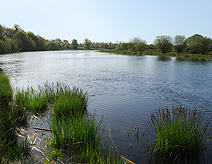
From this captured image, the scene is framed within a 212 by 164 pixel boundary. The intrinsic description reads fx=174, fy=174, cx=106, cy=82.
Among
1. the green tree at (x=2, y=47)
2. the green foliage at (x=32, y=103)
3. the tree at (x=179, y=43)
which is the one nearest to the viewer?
the green foliage at (x=32, y=103)

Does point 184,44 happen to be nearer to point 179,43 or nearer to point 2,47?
point 179,43

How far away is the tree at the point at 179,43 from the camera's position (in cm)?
8444

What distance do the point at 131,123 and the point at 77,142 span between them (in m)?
3.75

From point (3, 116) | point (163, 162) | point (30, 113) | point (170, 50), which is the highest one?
point (170, 50)

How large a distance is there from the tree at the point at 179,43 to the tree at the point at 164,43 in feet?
8.72

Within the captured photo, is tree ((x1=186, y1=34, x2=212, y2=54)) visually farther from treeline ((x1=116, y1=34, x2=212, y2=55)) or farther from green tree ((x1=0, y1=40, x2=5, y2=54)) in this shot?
green tree ((x1=0, y1=40, x2=5, y2=54))

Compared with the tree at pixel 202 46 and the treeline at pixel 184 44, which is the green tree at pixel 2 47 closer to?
the treeline at pixel 184 44

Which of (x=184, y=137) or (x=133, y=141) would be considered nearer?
(x=184, y=137)

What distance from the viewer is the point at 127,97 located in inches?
502

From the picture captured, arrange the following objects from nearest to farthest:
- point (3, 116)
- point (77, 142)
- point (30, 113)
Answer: point (77, 142)
point (3, 116)
point (30, 113)

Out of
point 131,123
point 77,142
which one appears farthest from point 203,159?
point 77,142

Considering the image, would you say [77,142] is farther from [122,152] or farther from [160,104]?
[160,104]

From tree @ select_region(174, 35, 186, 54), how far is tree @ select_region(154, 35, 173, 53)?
2.66 meters

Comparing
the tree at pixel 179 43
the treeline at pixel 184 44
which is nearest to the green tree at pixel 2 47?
the treeline at pixel 184 44
